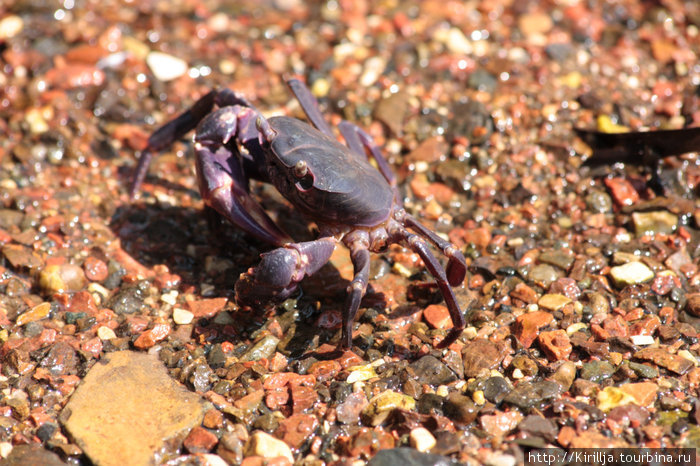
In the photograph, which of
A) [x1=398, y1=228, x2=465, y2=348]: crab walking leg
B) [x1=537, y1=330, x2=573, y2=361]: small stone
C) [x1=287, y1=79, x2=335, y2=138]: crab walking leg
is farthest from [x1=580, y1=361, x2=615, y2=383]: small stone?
[x1=287, y1=79, x2=335, y2=138]: crab walking leg

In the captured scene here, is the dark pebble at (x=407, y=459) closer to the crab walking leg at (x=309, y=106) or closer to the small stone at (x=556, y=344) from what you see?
the small stone at (x=556, y=344)

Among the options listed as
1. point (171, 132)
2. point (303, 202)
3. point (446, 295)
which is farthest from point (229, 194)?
point (446, 295)

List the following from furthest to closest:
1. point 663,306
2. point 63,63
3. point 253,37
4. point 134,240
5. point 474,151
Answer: point 253,37 < point 63,63 < point 474,151 < point 134,240 < point 663,306

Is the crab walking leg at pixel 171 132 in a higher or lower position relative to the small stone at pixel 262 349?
higher

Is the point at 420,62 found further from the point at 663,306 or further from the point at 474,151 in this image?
the point at 663,306

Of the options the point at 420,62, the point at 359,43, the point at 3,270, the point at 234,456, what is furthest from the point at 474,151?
the point at 3,270

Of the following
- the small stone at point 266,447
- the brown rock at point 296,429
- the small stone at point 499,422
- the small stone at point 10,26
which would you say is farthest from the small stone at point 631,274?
the small stone at point 10,26
